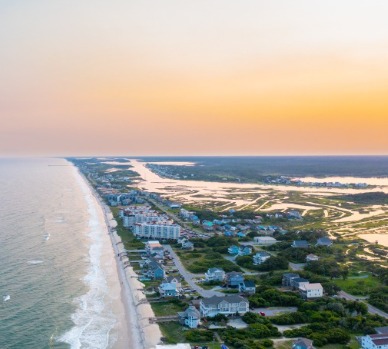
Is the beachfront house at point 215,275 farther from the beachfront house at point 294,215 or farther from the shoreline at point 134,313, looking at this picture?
the beachfront house at point 294,215

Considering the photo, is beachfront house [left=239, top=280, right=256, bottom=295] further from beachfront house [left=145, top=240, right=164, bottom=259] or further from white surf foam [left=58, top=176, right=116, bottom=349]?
beachfront house [left=145, top=240, right=164, bottom=259]

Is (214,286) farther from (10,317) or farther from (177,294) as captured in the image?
(10,317)

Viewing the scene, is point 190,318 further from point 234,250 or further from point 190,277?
point 234,250

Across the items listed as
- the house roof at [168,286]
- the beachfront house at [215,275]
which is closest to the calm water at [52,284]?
the house roof at [168,286]

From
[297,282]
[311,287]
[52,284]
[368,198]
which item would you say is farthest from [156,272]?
[368,198]

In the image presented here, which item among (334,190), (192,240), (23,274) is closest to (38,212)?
(192,240)
